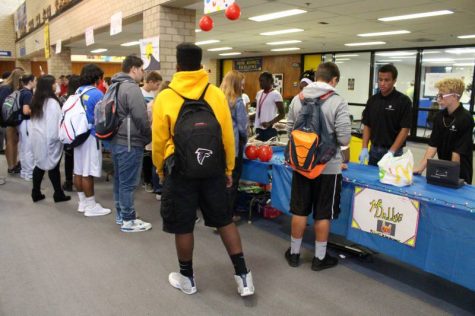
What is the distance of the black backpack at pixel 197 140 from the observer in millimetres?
2236

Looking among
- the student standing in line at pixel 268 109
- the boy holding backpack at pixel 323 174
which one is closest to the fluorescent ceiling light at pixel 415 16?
the student standing in line at pixel 268 109

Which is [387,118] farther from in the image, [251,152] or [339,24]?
[339,24]

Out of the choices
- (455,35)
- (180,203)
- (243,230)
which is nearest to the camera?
(180,203)

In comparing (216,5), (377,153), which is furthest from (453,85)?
(216,5)

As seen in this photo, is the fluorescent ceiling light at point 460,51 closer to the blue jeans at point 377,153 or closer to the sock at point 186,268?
the blue jeans at point 377,153

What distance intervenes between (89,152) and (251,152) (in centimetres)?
174

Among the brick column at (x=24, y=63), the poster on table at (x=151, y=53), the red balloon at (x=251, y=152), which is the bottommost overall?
the red balloon at (x=251, y=152)

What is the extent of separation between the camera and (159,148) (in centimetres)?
241

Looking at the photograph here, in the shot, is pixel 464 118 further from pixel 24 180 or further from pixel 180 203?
pixel 24 180

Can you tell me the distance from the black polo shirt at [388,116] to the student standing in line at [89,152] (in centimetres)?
275

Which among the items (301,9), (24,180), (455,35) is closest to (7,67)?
(24,180)

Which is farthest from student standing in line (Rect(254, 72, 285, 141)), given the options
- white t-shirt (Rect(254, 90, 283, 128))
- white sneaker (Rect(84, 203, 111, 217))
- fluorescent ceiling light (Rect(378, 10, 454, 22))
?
fluorescent ceiling light (Rect(378, 10, 454, 22))

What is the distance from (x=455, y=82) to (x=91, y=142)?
3.43m

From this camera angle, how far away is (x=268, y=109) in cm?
498
